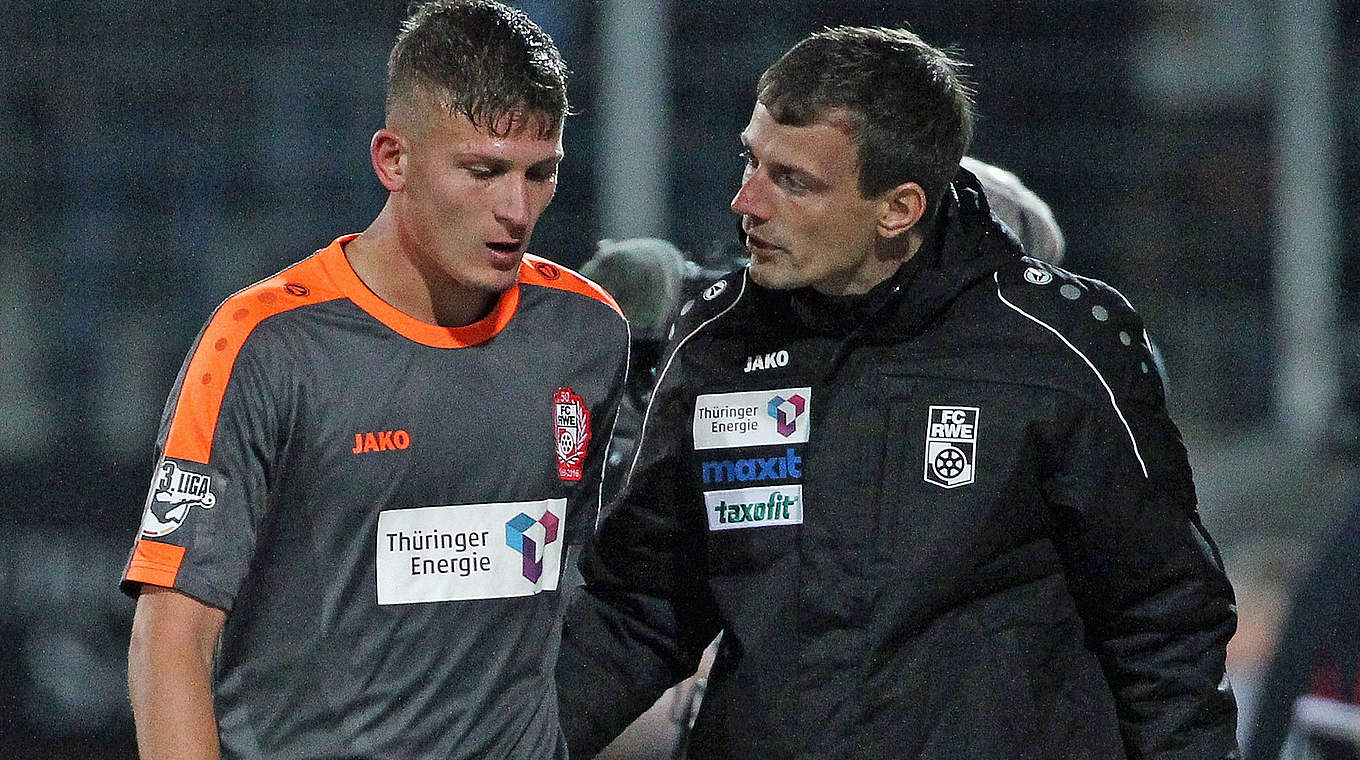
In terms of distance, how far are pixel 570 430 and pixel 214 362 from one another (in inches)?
18.7

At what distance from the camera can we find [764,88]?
2256 millimetres

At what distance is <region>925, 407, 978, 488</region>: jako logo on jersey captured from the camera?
215 cm

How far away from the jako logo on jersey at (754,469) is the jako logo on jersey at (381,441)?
509mm

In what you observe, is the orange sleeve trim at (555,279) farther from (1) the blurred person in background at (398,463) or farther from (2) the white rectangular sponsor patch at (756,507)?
(2) the white rectangular sponsor patch at (756,507)

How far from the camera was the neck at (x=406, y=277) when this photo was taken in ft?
6.44

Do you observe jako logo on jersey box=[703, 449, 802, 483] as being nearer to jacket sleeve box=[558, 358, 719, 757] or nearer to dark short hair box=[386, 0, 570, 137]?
jacket sleeve box=[558, 358, 719, 757]

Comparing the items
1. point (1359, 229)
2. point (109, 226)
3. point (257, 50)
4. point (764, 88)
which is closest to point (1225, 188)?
point (1359, 229)

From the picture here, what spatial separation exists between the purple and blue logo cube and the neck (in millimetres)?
462

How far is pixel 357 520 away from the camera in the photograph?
6.24 feet

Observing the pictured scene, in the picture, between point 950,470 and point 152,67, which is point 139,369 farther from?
point 950,470

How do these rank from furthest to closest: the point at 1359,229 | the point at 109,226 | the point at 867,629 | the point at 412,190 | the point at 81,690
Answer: the point at 1359,229 → the point at 109,226 → the point at 81,690 → the point at 867,629 → the point at 412,190

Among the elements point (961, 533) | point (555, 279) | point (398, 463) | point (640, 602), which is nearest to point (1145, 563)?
point (961, 533)

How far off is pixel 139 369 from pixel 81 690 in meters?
1.67

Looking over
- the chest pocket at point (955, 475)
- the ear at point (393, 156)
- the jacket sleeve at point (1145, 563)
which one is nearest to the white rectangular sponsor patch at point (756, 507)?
the chest pocket at point (955, 475)
